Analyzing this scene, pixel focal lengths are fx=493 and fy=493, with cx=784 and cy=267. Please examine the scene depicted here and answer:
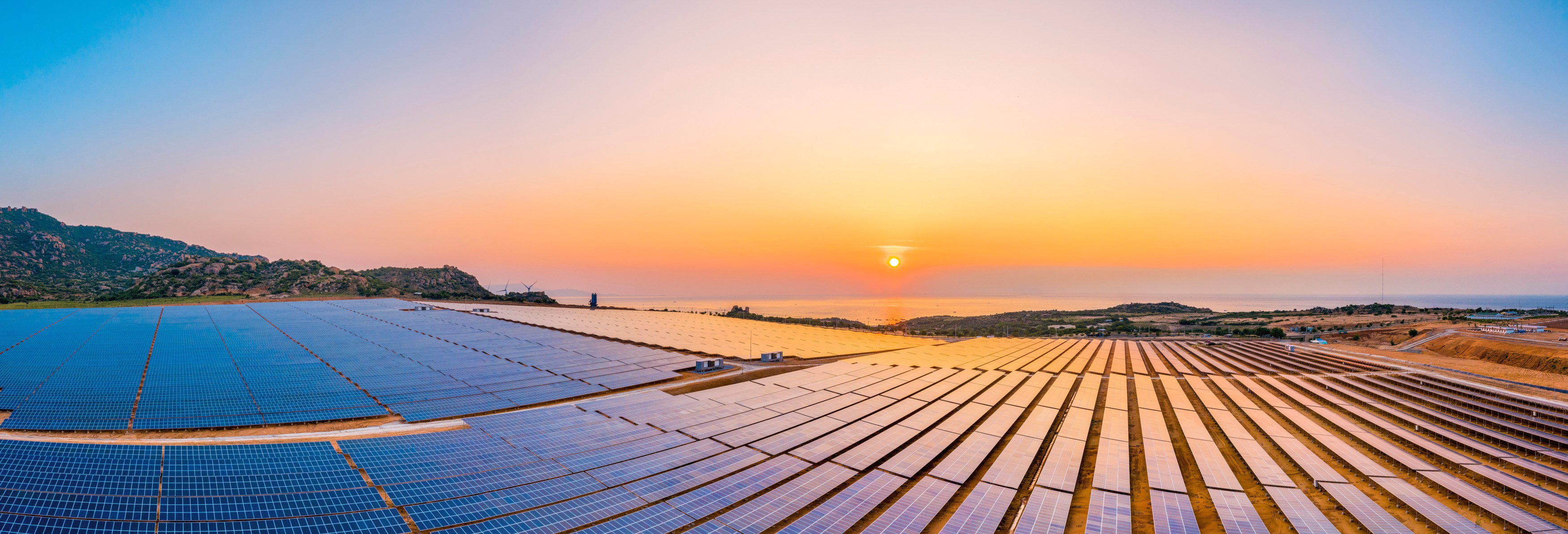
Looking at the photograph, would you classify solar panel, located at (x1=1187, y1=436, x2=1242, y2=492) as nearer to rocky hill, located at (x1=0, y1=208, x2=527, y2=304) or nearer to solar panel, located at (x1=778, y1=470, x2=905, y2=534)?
solar panel, located at (x1=778, y1=470, x2=905, y2=534)

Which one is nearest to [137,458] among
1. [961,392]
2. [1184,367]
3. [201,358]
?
[201,358]


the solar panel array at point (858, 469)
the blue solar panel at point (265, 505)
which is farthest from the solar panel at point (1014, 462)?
the blue solar panel at point (265, 505)

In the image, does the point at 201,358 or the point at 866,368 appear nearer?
the point at 201,358

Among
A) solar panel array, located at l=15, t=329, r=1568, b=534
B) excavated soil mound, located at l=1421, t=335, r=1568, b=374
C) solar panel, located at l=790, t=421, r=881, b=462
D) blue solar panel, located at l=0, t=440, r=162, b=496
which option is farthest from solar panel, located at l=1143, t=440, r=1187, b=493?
excavated soil mound, located at l=1421, t=335, r=1568, b=374

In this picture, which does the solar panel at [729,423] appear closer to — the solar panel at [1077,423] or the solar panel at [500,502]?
the solar panel at [500,502]

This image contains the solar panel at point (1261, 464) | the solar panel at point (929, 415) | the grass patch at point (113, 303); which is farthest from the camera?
the grass patch at point (113, 303)

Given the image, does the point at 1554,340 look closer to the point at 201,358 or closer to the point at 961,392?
the point at 961,392

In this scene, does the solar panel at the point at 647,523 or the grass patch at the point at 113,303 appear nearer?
the solar panel at the point at 647,523

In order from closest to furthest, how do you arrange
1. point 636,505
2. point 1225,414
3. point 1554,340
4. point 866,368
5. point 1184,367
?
point 636,505
point 1225,414
point 866,368
point 1184,367
point 1554,340
